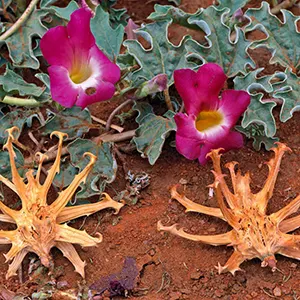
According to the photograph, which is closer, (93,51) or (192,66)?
(93,51)

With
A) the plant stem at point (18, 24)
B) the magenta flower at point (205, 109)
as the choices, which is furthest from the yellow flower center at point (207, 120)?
the plant stem at point (18, 24)

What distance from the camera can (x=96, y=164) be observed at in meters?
2.22

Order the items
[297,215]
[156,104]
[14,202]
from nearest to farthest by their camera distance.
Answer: [297,215] → [14,202] → [156,104]

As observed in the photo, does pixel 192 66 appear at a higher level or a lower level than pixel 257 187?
higher

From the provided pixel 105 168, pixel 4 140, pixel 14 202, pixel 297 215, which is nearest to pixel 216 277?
pixel 297 215

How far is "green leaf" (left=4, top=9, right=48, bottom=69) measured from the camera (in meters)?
2.49

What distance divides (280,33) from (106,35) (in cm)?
61

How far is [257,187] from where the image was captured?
220 centimetres

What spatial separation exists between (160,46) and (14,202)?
70 cm

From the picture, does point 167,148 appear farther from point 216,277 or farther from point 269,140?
point 216,277

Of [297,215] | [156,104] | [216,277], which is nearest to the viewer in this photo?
[216,277]

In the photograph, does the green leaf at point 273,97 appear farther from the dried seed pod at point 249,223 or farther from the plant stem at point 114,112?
the plant stem at point 114,112

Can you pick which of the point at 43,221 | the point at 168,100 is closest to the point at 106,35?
the point at 168,100

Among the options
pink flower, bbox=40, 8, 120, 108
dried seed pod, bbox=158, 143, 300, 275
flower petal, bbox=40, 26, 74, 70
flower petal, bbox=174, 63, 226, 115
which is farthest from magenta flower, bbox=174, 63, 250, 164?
flower petal, bbox=40, 26, 74, 70
